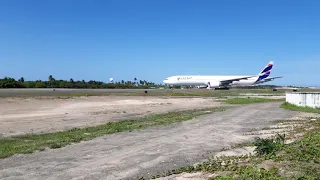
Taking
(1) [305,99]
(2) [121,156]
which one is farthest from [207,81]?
(2) [121,156]

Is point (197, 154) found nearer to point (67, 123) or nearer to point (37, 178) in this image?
point (37, 178)

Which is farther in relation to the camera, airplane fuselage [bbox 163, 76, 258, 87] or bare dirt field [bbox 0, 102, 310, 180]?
airplane fuselage [bbox 163, 76, 258, 87]

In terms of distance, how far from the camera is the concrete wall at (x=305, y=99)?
37.6 metres

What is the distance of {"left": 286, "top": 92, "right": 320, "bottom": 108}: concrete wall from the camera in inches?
1480

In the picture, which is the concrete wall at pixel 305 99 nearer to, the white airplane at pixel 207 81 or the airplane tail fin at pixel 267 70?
the white airplane at pixel 207 81

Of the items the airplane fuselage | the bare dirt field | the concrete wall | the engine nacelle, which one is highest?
the airplane fuselage

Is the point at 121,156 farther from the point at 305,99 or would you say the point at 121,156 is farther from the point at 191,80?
the point at 191,80

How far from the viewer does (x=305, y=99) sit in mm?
39531

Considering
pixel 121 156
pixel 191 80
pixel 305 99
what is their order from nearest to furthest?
pixel 121 156
pixel 305 99
pixel 191 80

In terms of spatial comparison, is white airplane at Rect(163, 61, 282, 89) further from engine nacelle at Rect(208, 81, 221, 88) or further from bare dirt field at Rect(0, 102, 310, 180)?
bare dirt field at Rect(0, 102, 310, 180)

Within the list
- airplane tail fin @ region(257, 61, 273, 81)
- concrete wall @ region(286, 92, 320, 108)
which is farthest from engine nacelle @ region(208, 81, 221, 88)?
concrete wall @ region(286, 92, 320, 108)

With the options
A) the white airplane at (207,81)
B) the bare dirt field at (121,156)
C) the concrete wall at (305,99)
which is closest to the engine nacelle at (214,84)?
the white airplane at (207,81)

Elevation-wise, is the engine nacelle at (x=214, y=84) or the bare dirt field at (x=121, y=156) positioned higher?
the engine nacelle at (x=214, y=84)

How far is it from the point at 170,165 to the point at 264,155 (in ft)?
8.48
